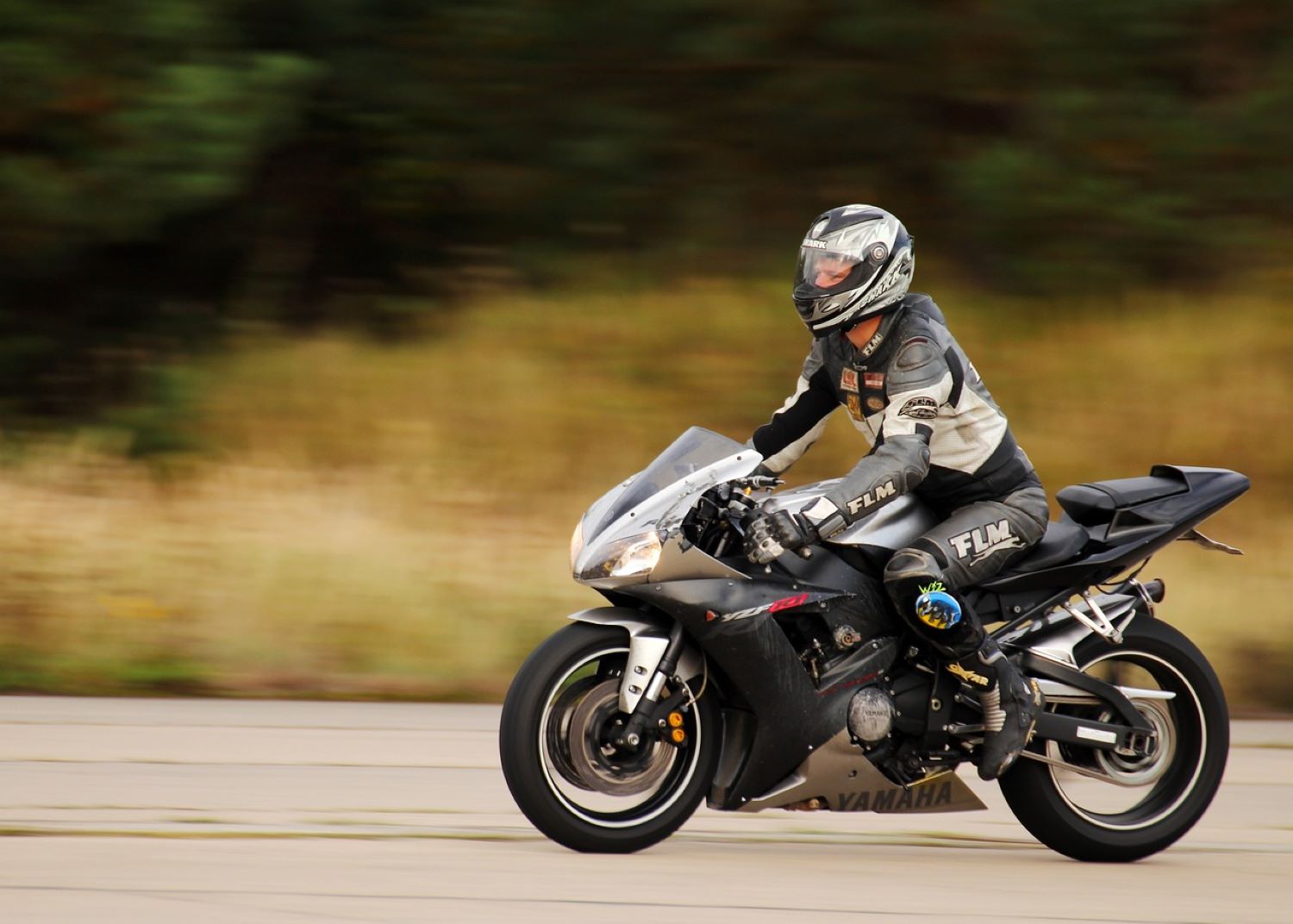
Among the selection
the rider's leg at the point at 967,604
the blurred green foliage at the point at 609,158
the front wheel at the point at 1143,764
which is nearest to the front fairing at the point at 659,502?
the rider's leg at the point at 967,604

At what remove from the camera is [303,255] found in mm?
14008

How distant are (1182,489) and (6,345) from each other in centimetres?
1024

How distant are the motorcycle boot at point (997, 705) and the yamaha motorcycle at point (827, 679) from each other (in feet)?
0.22

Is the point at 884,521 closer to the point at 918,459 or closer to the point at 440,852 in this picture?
the point at 918,459

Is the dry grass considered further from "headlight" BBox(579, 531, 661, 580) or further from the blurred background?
"headlight" BBox(579, 531, 661, 580)

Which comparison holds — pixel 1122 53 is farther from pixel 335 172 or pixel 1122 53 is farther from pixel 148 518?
pixel 148 518

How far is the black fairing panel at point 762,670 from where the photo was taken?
502 centimetres

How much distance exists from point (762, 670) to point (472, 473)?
20.7ft

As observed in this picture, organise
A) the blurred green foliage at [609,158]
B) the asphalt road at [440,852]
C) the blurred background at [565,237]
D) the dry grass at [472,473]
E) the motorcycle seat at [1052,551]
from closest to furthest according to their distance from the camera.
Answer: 1. the asphalt road at [440,852]
2. the motorcycle seat at [1052,551]
3. the dry grass at [472,473]
4. the blurred background at [565,237]
5. the blurred green foliage at [609,158]

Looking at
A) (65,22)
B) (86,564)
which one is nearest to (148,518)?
(86,564)

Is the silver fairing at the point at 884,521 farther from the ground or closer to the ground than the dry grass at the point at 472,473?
farther from the ground

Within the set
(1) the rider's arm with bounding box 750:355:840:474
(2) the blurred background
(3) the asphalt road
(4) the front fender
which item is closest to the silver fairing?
(1) the rider's arm with bounding box 750:355:840:474

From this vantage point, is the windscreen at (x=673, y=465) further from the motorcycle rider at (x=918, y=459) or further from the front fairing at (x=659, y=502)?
the motorcycle rider at (x=918, y=459)

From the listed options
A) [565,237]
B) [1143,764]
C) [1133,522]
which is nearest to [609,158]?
[565,237]
